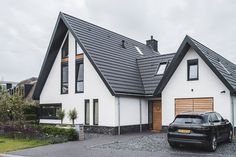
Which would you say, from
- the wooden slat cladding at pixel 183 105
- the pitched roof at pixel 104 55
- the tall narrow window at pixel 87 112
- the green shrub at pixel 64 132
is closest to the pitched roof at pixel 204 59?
the wooden slat cladding at pixel 183 105

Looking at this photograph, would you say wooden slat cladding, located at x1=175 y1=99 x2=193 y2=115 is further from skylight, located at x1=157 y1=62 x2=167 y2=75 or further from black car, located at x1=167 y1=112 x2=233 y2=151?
black car, located at x1=167 y1=112 x2=233 y2=151

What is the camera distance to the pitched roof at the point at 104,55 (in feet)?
66.4

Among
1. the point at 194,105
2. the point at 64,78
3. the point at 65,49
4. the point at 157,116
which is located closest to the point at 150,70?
the point at 157,116

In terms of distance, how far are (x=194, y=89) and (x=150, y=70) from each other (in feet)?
17.2

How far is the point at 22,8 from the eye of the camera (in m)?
18.0

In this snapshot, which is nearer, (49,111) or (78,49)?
(78,49)

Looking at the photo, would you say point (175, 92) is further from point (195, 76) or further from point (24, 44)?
point (24, 44)

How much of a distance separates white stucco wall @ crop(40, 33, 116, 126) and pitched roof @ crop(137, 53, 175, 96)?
3638mm

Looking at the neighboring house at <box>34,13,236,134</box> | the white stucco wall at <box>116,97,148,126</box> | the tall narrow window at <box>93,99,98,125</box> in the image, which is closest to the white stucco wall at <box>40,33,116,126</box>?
the neighboring house at <box>34,13,236,134</box>

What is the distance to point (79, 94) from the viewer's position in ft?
71.9

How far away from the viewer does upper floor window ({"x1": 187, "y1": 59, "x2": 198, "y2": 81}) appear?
19.5m

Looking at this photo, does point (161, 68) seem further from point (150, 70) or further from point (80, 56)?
point (80, 56)

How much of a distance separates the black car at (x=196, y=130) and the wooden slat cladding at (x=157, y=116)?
28.6ft

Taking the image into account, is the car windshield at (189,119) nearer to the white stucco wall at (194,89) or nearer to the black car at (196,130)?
the black car at (196,130)
